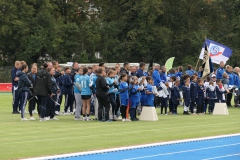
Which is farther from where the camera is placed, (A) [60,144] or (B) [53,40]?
(B) [53,40]

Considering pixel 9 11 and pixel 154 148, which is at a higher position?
pixel 9 11

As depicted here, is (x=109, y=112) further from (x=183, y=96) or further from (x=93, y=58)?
(x=93, y=58)

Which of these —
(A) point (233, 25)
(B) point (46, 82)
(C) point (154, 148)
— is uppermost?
(A) point (233, 25)

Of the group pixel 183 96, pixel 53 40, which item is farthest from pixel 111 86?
pixel 53 40

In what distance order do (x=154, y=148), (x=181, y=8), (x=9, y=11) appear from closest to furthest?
(x=154, y=148) → (x=9, y=11) → (x=181, y=8)

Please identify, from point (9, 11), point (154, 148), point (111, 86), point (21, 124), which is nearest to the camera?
point (154, 148)

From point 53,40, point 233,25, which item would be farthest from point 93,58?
point 233,25

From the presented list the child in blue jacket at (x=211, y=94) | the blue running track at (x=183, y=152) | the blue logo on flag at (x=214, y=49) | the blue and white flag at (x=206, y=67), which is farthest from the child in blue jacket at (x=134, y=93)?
the blue logo on flag at (x=214, y=49)

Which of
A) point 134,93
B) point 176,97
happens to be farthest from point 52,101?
point 176,97

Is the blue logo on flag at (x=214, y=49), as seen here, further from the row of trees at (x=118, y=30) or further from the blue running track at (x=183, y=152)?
the row of trees at (x=118, y=30)

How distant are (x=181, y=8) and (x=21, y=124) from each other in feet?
167

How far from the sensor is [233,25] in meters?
67.2

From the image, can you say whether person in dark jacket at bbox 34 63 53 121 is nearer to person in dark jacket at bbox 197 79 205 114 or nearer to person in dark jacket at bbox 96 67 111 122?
person in dark jacket at bbox 96 67 111 122

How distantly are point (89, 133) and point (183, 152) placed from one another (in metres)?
4.67
